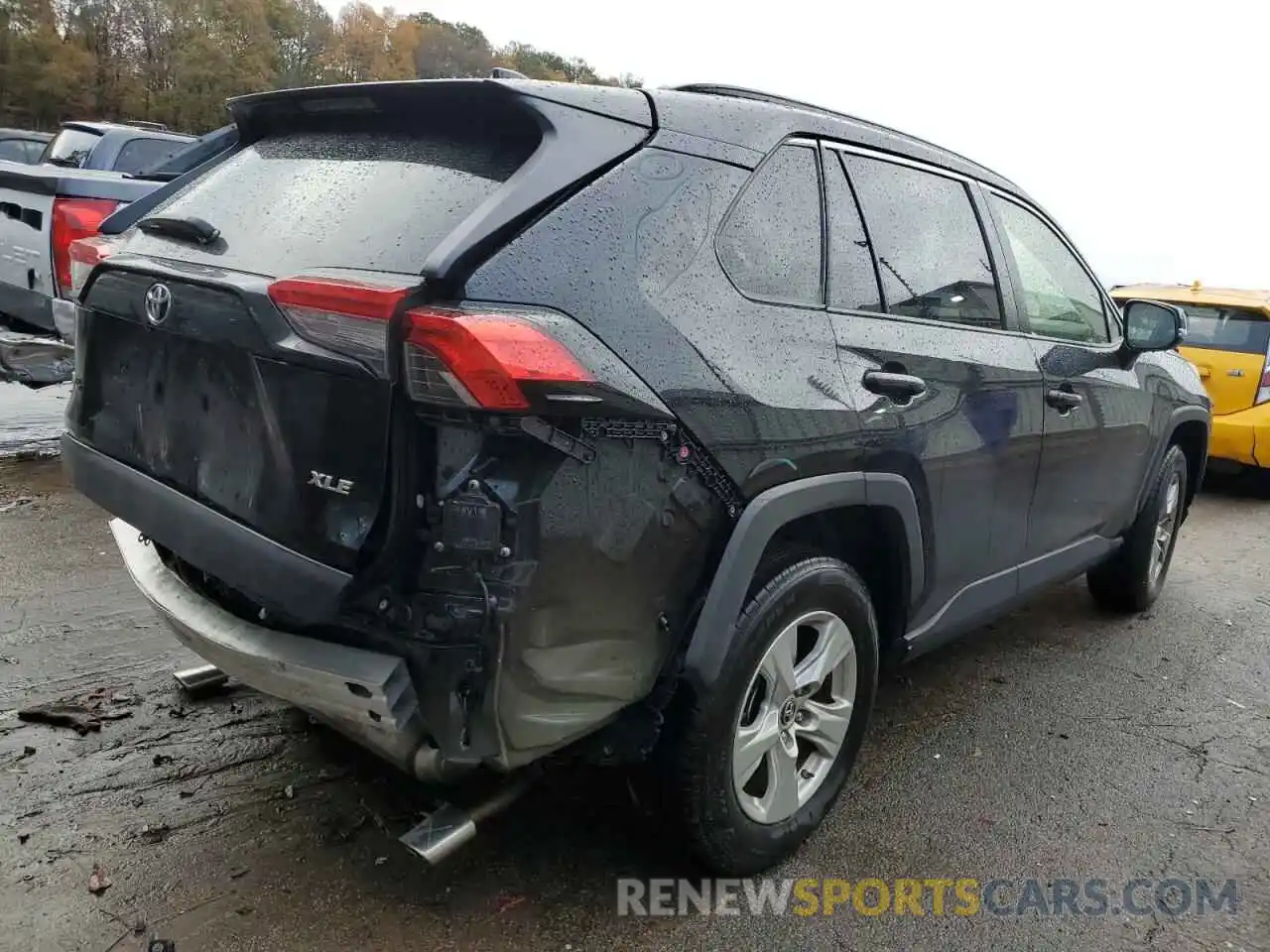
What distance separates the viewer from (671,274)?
222 centimetres

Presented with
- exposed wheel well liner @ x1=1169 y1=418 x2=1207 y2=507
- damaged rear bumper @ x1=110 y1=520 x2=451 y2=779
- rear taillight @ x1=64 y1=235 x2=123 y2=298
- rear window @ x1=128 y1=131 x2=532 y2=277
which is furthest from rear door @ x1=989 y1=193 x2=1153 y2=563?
rear taillight @ x1=64 y1=235 x2=123 y2=298

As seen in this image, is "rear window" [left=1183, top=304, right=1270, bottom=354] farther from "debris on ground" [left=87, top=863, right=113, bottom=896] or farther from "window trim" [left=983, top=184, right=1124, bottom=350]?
"debris on ground" [left=87, top=863, right=113, bottom=896]

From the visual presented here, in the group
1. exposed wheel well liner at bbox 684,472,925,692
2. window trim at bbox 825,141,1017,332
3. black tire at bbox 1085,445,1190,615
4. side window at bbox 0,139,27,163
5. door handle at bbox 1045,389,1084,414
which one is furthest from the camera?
side window at bbox 0,139,27,163

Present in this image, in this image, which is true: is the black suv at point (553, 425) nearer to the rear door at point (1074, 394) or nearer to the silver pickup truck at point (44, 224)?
the rear door at point (1074, 394)

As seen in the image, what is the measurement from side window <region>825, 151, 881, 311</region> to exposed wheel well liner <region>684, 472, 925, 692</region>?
507mm

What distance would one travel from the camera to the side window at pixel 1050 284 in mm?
3605

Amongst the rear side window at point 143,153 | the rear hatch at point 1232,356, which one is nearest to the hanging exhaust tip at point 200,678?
the rear hatch at point 1232,356

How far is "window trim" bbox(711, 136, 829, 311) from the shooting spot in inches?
93.7

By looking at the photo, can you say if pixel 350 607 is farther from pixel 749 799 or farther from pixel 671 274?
pixel 749 799

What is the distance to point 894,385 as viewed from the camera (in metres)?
2.74

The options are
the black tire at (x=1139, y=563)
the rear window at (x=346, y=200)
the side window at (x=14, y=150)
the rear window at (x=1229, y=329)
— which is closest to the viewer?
the rear window at (x=346, y=200)

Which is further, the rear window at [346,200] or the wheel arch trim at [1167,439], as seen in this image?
the wheel arch trim at [1167,439]

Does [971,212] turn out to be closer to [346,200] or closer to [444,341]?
[346,200]

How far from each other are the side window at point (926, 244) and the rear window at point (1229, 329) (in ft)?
17.6
